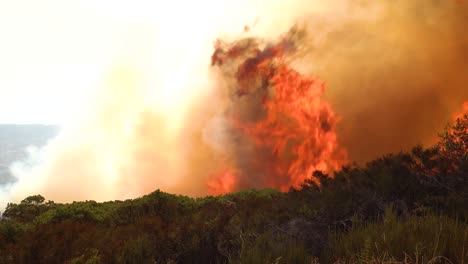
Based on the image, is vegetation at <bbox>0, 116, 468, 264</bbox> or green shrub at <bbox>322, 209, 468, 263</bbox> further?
vegetation at <bbox>0, 116, 468, 264</bbox>

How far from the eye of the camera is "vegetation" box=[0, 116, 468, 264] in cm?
529

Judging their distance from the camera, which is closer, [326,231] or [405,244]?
[405,244]

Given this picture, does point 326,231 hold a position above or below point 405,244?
above

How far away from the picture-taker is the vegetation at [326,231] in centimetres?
529

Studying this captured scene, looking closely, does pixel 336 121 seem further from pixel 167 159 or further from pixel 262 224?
pixel 262 224

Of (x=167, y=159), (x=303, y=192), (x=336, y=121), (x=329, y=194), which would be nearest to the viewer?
(x=329, y=194)

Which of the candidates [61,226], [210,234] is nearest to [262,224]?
[210,234]

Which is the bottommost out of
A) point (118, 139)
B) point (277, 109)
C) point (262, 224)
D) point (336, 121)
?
point (262, 224)

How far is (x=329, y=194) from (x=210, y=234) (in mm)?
2877

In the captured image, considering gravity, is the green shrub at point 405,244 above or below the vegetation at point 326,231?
below

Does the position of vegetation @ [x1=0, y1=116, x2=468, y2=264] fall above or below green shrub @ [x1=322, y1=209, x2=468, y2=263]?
above

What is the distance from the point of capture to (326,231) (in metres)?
7.50

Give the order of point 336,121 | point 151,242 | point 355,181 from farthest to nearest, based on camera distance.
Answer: point 336,121 < point 355,181 < point 151,242

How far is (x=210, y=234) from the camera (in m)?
7.55
